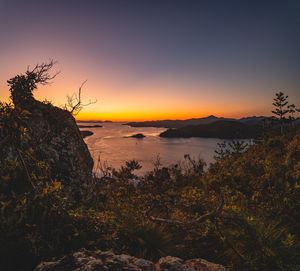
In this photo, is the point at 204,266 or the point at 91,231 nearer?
the point at 204,266

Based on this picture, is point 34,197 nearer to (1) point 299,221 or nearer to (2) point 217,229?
(2) point 217,229

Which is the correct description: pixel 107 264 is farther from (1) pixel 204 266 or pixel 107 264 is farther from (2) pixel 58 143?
(2) pixel 58 143

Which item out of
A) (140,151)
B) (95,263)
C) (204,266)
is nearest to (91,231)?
(95,263)

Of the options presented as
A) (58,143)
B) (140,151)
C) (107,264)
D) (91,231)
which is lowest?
(140,151)

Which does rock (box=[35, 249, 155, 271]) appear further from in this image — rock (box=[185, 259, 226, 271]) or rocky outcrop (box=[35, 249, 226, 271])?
rock (box=[185, 259, 226, 271])

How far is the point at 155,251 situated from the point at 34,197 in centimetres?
200

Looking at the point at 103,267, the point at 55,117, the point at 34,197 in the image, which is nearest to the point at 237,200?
the point at 103,267

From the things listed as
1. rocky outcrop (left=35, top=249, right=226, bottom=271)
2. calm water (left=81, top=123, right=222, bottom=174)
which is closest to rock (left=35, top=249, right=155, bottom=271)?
rocky outcrop (left=35, top=249, right=226, bottom=271)

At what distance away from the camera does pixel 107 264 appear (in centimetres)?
144

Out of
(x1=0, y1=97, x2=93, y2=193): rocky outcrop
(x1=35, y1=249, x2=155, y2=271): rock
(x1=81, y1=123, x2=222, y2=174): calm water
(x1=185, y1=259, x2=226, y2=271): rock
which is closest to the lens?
(x1=35, y1=249, x2=155, y2=271): rock

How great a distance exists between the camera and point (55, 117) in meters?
5.72

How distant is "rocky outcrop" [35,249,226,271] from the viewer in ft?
4.57

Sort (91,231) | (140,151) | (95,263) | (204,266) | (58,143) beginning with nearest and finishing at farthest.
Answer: (95,263) → (204,266) → (91,231) → (58,143) → (140,151)

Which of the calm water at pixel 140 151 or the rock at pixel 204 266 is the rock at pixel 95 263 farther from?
the calm water at pixel 140 151
